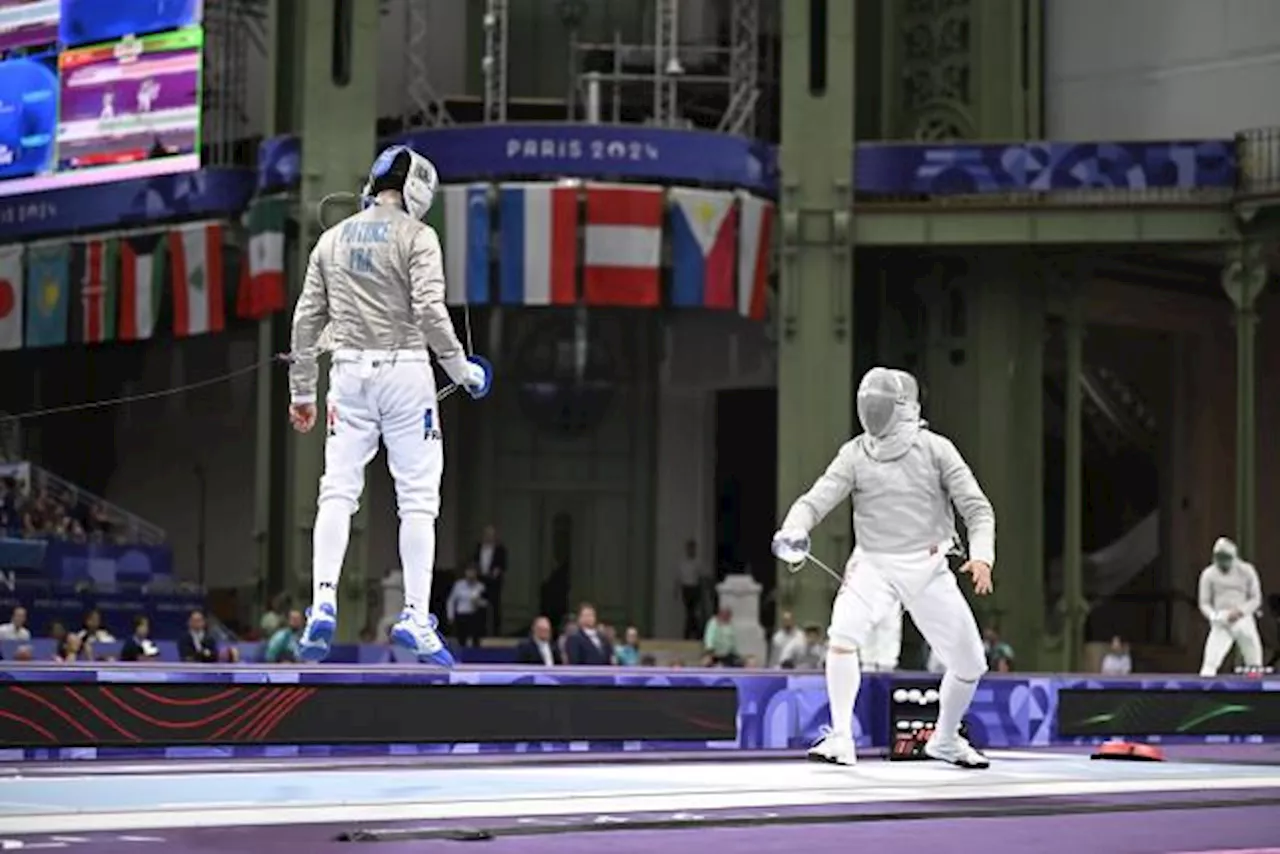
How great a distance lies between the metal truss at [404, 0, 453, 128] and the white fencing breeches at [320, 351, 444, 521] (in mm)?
22253

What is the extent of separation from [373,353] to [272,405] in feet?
77.6

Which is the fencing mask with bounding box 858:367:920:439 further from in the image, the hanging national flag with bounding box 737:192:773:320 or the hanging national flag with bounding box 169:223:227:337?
the hanging national flag with bounding box 169:223:227:337

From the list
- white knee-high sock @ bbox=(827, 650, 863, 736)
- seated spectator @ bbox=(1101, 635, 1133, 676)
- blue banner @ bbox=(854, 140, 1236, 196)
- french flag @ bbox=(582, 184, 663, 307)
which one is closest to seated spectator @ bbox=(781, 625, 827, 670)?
seated spectator @ bbox=(1101, 635, 1133, 676)

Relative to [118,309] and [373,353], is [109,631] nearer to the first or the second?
[118,309]

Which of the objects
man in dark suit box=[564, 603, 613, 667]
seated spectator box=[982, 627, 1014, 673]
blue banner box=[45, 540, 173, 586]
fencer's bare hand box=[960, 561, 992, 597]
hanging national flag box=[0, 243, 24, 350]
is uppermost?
hanging national flag box=[0, 243, 24, 350]

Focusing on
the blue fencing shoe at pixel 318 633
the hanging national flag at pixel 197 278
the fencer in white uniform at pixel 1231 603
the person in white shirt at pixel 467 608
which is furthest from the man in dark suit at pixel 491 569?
the blue fencing shoe at pixel 318 633

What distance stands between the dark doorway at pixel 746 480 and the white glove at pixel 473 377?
84.2 ft

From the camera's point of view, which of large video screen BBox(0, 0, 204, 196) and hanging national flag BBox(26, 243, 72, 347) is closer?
large video screen BBox(0, 0, 204, 196)

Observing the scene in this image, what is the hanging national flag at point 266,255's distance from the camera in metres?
34.3

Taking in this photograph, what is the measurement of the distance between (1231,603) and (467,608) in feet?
31.1

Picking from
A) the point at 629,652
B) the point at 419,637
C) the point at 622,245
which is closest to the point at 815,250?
the point at 622,245

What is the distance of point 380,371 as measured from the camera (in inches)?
502

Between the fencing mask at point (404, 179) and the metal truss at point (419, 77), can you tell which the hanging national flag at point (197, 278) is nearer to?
the metal truss at point (419, 77)

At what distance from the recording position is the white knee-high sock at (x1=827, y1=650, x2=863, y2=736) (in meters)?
12.9
